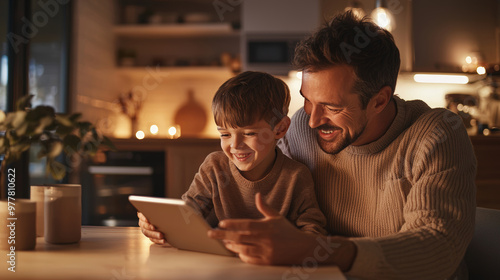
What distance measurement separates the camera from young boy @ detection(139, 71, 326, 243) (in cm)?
130

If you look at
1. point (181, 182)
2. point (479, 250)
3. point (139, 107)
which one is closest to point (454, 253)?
point (479, 250)

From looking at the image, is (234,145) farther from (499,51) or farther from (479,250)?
(499,51)

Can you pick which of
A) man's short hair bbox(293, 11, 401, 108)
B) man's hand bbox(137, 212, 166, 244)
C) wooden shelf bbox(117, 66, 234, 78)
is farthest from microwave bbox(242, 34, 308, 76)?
man's hand bbox(137, 212, 166, 244)

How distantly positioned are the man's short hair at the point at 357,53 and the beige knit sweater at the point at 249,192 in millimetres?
286

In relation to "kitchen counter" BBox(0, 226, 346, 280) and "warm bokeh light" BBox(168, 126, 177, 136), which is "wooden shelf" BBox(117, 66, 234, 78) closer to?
"warm bokeh light" BBox(168, 126, 177, 136)

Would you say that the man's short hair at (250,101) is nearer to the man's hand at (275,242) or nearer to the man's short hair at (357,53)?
the man's short hair at (357,53)

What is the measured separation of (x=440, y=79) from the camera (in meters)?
4.05

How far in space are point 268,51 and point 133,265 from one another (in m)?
3.23

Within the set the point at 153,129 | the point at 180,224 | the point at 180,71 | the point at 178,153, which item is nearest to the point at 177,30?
the point at 180,71

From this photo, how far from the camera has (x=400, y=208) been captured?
133 centimetres

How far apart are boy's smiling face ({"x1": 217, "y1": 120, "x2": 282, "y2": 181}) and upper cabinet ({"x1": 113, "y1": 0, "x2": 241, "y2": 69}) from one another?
3.09 m

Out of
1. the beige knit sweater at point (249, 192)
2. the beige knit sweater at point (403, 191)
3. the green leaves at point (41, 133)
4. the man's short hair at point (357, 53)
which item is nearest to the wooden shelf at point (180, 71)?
the beige knit sweater at point (403, 191)

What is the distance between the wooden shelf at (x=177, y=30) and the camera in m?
4.27

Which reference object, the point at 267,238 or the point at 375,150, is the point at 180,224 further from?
the point at 375,150
